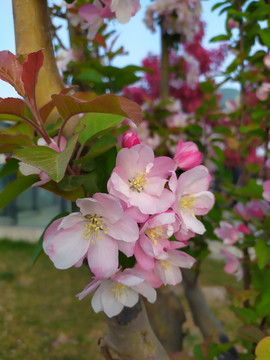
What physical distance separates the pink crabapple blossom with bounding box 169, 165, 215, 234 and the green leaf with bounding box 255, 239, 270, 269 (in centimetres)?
33

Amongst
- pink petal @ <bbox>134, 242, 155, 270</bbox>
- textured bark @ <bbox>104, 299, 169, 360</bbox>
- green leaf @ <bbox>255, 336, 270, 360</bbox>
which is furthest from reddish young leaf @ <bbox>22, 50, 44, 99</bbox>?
green leaf @ <bbox>255, 336, 270, 360</bbox>

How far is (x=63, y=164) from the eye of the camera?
355 mm

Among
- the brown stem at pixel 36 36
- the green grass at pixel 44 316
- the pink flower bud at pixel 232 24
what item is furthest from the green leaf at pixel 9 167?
the pink flower bud at pixel 232 24

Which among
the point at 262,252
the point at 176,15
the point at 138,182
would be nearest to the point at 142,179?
the point at 138,182

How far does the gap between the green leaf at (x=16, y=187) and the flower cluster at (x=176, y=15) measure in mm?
1718

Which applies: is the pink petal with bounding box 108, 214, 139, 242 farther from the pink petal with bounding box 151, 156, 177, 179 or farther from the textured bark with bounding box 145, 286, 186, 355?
the textured bark with bounding box 145, 286, 186, 355

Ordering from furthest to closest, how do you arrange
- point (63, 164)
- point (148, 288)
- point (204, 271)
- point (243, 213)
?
1. point (204, 271)
2. point (243, 213)
3. point (148, 288)
4. point (63, 164)

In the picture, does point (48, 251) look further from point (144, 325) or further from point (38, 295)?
point (38, 295)

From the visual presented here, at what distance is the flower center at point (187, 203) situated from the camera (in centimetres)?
47

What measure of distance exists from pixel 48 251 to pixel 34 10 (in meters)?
0.39

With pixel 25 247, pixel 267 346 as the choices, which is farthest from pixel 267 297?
pixel 25 247

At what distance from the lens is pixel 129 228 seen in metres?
0.40

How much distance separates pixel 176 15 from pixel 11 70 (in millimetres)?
1777

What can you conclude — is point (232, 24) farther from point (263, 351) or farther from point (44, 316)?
point (44, 316)
